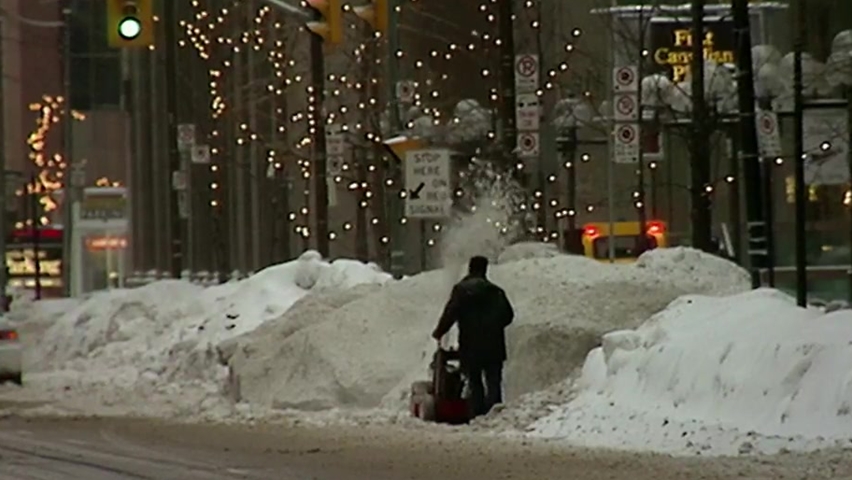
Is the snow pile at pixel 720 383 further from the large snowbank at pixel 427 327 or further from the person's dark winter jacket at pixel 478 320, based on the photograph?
the large snowbank at pixel 427 327

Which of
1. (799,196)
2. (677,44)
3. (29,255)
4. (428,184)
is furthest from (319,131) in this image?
(29,255)

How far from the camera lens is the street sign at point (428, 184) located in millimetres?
23938

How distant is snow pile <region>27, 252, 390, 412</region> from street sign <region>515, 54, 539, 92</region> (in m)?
3.71

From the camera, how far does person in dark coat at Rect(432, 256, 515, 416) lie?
68.2 ft

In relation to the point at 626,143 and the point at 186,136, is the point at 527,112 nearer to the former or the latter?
the point at 626,143

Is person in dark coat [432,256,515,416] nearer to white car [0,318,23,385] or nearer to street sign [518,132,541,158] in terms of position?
street sign [518,132,541,158]

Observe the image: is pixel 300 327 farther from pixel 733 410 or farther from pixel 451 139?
pixel 451 139

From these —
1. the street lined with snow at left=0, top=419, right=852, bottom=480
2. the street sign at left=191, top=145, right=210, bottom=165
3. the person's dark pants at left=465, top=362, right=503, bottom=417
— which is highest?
the street sign at left=191, top=145, right=210, bottom=165

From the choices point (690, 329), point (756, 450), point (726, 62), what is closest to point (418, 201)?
point (690, 329)

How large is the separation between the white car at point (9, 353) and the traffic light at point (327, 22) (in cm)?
860

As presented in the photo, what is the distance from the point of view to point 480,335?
2080cm

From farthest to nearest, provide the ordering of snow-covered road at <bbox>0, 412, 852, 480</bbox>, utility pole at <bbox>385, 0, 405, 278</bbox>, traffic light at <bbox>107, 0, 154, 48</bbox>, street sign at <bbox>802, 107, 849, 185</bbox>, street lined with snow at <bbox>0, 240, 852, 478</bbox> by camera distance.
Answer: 1. utility pole at <bbox>385, 0, 405, 278</bbox>
2. street sign at <bbox>802, 107, 849, 185</bbox>
3. traffic light at <bbox>107, 0, 154, 48</bbox>
4. street lined with snow at <bbox>0, 240, 852, 478</bbox>
5. snow-covered road at <bbox>0, 412, 852, 480</bbox>

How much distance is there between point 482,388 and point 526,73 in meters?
10.2

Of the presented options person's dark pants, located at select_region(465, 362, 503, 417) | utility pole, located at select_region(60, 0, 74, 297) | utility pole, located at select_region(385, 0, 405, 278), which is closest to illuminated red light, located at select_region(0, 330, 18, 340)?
utility pole, located at select_region(385, 0, 405, 278)
